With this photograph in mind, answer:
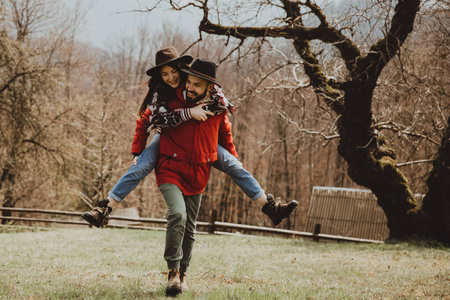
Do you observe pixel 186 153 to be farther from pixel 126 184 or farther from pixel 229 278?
pixel 229 278

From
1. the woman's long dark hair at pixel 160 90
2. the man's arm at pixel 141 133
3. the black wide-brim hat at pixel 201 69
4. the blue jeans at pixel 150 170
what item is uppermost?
the black wide-brim hat at pixel 201 69

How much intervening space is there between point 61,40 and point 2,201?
9243mm

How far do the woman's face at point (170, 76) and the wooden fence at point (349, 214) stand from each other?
15.7 metres

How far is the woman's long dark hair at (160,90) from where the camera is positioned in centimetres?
420

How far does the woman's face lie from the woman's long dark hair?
3 centimetres

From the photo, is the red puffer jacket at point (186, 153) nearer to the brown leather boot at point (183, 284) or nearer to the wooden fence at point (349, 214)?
the brown leather boot at point (183, 284)

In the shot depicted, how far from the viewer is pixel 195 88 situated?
415 cm

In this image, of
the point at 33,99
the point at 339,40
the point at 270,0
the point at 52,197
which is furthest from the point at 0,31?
the point at 339,40

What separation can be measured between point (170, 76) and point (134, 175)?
1.01 meters

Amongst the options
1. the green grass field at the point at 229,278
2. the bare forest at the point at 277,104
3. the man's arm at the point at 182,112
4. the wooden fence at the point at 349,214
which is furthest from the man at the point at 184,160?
the wooden fence at the point at 349,214

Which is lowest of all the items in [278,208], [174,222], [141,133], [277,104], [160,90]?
[174,222]

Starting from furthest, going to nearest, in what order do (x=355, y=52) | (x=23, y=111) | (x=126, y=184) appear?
(x=23, y=111) < (x=355, y=52) < (x=126, y=184)

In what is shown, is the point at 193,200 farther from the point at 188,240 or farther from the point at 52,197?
the point at 52,197

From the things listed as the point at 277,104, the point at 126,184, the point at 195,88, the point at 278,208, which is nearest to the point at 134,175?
the point at 126,184
